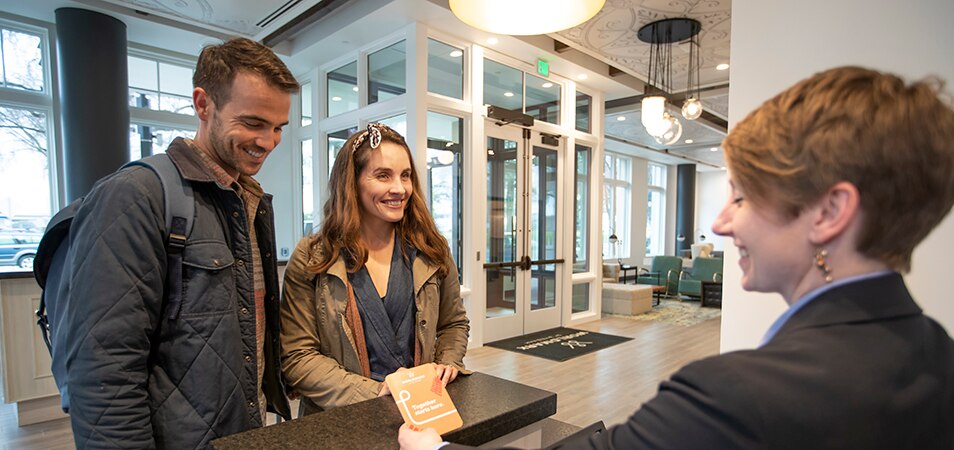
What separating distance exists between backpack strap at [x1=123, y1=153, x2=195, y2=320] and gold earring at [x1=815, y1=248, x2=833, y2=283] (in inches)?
43.7

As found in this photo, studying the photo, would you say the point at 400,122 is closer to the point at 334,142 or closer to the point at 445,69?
the point at 445,69

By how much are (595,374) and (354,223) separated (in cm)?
374

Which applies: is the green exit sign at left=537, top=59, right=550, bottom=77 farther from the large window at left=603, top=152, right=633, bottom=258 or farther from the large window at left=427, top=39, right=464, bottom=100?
the large window at left=603, top=152, right=633, bottom=258

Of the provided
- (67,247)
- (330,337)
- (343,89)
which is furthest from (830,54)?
(343,89)

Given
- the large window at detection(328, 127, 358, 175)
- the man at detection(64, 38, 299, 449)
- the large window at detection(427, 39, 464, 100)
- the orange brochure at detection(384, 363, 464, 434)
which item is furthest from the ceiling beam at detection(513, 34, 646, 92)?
the orange brochure at detection(384, 363, 464, 434)

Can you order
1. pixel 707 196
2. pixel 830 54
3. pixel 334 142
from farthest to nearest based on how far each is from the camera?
pixel 707 196 < pixel 334 142 < pixel 830 54

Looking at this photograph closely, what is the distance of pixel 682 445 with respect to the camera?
0.51 m

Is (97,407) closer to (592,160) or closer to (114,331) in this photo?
(114,331)

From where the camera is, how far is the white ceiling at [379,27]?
15.0 feet

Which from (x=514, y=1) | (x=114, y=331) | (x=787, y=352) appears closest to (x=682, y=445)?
(x=787, y=352)

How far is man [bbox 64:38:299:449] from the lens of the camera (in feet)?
2.91

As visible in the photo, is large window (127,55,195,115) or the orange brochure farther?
large window (127,55,195,115)

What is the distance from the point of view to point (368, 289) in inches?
53.7

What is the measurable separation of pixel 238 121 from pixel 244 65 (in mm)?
128
